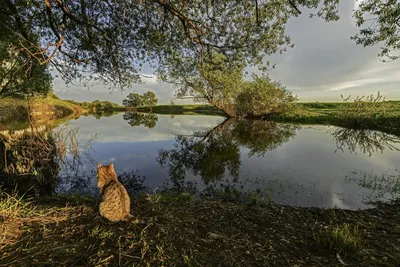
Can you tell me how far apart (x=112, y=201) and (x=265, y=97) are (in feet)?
115

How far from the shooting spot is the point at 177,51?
9.04 m

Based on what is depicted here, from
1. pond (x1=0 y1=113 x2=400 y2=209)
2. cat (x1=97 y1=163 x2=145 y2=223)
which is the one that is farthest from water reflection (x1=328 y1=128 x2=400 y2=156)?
cat (x1=97 y1=163 x2=145 y2=223)

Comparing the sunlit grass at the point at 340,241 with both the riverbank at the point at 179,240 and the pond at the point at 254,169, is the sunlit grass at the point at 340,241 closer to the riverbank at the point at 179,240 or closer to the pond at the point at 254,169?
the riverbank at the point at 179,240

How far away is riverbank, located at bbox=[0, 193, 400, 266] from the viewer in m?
2.61

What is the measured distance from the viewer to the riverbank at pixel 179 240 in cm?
261

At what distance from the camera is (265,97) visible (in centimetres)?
3497

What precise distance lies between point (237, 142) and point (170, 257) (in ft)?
47.6

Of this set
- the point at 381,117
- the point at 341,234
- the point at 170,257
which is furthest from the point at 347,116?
the point at 170,257

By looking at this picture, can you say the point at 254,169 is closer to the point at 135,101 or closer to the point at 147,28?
the point at 147,28

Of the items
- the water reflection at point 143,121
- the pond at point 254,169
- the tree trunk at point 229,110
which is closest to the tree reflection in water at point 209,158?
the pond at point 254,169

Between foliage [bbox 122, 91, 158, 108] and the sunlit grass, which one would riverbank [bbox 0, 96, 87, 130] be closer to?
the sunlit grass

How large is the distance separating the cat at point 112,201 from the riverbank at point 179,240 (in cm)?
14

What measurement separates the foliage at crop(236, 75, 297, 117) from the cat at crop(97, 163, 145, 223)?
34.5 metres

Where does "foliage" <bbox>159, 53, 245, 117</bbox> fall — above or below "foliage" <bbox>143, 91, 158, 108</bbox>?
below
